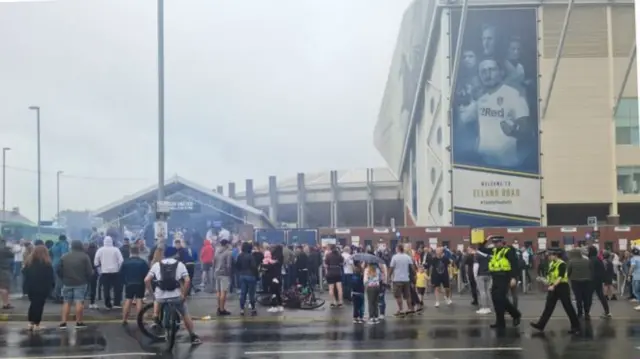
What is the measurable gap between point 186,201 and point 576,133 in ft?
66.6

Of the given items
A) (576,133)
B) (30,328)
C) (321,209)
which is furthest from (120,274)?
(321,209)

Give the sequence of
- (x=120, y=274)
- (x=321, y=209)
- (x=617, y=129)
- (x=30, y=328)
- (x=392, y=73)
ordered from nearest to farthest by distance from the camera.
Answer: (x=30, y=328) < (x=120, y=274) < (x=617, y=129) < (x=392, y=73) < (x=321, y=209)

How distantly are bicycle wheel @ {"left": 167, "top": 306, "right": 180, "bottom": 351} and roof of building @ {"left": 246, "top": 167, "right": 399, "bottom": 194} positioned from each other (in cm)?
4986

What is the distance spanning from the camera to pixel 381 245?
2831 centimetres

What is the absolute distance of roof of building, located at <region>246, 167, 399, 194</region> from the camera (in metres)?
62.8

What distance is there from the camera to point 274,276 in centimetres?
1806

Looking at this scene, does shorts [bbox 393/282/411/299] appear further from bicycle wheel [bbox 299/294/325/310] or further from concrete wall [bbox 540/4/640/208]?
concrete wall [bbox 540/4/640/208]

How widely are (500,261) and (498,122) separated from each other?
24.7 m

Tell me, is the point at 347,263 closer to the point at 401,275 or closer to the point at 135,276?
the point at 401,275

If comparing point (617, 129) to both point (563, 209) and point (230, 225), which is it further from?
point (230, 225)

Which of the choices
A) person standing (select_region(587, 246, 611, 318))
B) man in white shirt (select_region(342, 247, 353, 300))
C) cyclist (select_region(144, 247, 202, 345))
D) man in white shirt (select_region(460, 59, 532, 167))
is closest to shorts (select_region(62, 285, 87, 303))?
cyclist (select_region(144, 247, 202, 345))

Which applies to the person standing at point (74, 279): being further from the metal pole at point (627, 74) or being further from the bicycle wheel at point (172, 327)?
the metal pole at point (627, 74)

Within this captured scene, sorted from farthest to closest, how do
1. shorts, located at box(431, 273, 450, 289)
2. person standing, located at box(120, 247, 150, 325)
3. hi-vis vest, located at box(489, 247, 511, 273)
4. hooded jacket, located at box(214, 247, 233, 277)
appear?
shorts, located at box(431, 273, 450, 289) < hooded jacket, located at box(214, 247, 233, 277) < person standing, located at box(120, 247, 150, 325) < hi-vis vest, located at box(489, 247, 511, 273)

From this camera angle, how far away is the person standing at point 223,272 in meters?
16.9
